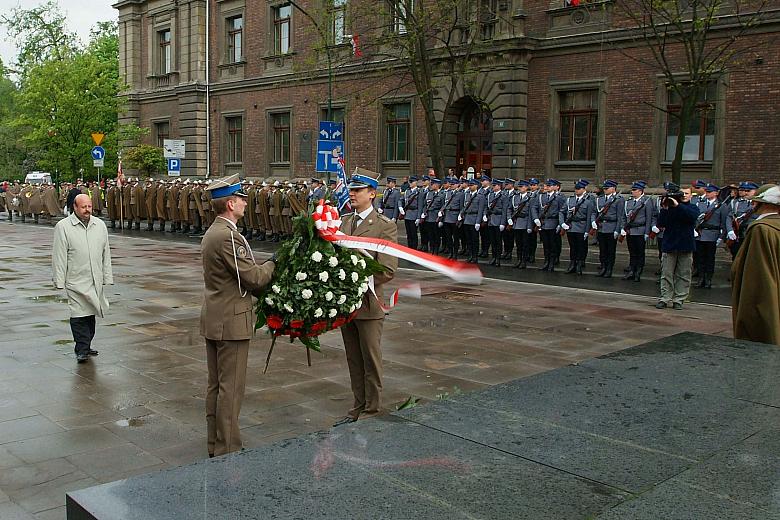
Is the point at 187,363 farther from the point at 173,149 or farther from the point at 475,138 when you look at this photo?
the point at 173,149

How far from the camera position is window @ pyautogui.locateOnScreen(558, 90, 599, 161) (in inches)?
930

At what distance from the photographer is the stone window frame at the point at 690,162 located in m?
20.7

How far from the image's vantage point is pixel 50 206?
33.9 m

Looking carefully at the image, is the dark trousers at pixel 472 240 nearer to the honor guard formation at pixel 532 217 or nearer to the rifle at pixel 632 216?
the honor guard formation at pixel 532 217

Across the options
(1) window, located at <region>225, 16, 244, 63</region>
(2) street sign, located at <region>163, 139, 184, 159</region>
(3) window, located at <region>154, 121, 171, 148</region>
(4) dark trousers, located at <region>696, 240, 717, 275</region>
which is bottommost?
(4) dark trousers, located at <region>696, 240, 717, 275</region>

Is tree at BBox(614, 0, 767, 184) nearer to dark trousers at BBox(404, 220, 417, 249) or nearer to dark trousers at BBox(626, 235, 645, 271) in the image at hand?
dark trousers at BBox(626, 235, 645, 271)

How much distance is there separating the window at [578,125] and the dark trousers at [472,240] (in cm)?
609

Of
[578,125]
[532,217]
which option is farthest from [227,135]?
[532,217]

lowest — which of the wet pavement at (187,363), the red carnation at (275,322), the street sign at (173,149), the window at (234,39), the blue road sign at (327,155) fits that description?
the wet pavement at (187,363)

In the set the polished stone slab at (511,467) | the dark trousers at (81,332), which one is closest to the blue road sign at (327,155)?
the dark trousers at (81,332)

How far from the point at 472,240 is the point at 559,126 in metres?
6.85

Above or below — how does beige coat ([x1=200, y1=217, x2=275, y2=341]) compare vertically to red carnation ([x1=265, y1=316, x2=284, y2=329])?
above

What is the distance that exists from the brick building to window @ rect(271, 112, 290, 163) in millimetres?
71

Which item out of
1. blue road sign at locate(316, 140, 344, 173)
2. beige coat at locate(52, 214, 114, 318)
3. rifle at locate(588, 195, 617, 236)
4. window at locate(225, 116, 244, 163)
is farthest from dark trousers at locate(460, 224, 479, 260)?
window at locate(225, 116, 244, 163)
